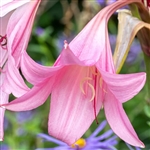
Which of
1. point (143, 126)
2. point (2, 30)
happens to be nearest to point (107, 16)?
point (2, 30)

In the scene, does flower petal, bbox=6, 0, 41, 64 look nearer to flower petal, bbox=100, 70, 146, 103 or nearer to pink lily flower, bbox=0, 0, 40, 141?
pink lily flower, bbox=0, 0, 40, 141

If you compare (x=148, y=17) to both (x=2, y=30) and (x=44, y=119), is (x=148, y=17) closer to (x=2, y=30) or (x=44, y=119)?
(x=2, y=30)

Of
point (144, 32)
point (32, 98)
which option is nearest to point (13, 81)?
point (32, 98)

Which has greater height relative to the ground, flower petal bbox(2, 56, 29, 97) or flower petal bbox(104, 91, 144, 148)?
flower petal bbox(2, 56, 29, 97)

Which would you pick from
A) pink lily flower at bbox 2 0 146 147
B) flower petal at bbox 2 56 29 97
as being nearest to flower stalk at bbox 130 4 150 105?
pink lily flower at bbox 2 0 146 147

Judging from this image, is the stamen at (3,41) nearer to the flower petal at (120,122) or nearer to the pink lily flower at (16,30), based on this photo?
the pink lily flower at (16,30)

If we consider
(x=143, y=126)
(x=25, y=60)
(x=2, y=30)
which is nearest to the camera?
(x=25, y=60)

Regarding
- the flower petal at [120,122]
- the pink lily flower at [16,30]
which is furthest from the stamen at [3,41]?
the flower petal at [120,122]
